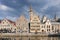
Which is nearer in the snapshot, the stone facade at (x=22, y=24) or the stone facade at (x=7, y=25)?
the stone facade at (x=22, y=24)

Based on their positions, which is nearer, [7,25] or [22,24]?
[22,24]

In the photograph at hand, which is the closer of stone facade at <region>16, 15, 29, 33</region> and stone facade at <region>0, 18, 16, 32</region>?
stone facade at <region>16, 15, 29, 33</region>

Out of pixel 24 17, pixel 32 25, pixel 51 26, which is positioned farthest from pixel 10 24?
pixel 51 26

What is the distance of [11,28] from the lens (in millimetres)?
122250

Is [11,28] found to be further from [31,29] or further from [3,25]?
[31,29]

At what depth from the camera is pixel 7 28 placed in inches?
4771

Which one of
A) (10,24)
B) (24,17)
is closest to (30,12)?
(24,17)

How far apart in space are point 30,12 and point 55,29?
20.1 meters

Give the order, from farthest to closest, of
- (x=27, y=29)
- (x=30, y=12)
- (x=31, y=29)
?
1. (x=30, y=12)
2. (x=27, y=29)
3. (x=31, y=29)

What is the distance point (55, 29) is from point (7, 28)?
1176 inches

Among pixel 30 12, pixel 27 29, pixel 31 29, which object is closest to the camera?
pixel 31 29

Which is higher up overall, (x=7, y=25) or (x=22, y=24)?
(x=22, y=24)

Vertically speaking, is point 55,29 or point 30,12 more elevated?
point 30,12

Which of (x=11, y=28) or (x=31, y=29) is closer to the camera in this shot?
(x=31, y=29)
